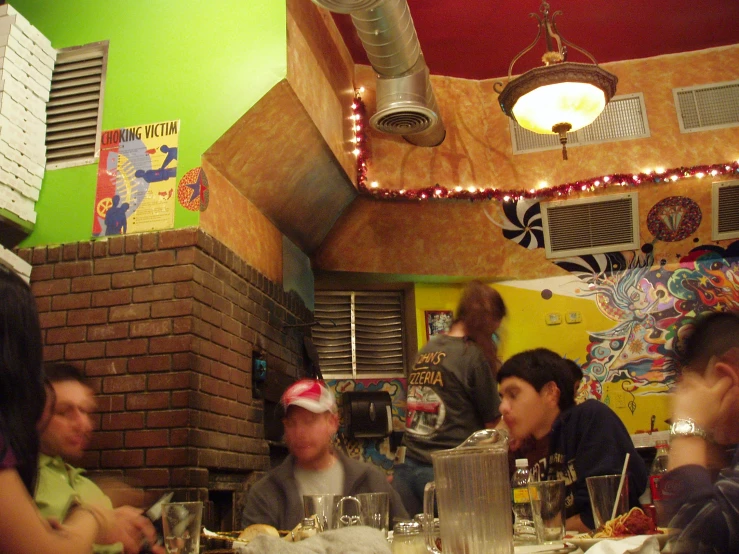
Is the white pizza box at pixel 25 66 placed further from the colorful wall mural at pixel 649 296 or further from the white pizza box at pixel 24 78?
the colorful wall mural at pixel 649 296

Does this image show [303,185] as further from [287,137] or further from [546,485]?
[546,485]

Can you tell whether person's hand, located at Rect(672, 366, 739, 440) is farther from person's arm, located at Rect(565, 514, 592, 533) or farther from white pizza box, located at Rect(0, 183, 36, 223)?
white pizza box, located at Rect(0, 183, 36, 223)

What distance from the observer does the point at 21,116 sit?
138 inches

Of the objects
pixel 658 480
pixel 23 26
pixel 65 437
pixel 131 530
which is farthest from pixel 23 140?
pixel 658 480

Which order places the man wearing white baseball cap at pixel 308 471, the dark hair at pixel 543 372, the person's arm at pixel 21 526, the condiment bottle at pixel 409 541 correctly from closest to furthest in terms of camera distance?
1. the person's arm at pixel 21 526
2. the condiment bottle at pixel 409 541
3. the man wearing white baseball cap at pixel 308 471
4. the dark hair at pixel 543 372

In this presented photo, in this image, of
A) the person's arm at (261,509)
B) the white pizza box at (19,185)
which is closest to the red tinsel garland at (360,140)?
the white pizza box at (19,185)

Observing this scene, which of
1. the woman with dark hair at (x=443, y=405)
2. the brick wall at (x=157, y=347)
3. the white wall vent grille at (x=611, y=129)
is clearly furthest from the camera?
the white wall vent grille at (x=611, y=129)

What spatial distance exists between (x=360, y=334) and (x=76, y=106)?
2.48 m

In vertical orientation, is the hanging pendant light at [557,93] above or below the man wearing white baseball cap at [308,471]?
above

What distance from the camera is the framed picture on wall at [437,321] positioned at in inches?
195

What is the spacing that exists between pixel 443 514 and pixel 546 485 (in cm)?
42

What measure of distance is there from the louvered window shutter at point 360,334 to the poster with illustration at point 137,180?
1.91 metres

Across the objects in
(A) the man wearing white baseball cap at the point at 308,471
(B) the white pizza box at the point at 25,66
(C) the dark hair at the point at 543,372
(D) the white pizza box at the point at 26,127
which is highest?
(B) the white pizza box at the point at 25,66

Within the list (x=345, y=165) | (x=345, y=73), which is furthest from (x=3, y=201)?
(x=345, y=73)
